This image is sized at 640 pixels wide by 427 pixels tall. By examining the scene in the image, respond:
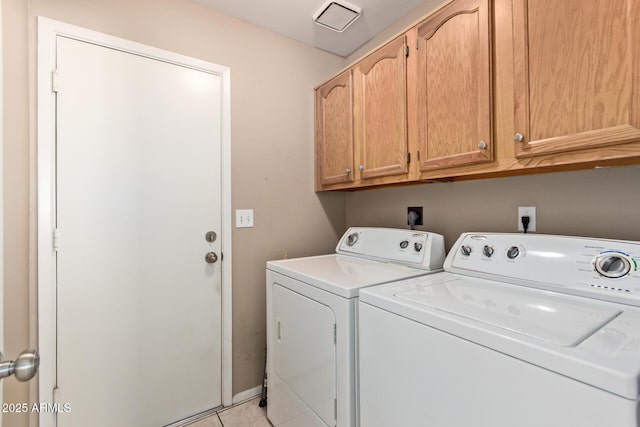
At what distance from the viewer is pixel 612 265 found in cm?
95

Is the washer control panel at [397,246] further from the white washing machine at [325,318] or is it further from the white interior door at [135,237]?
the white interior door at [135,237]

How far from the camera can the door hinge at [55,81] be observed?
1367 mm

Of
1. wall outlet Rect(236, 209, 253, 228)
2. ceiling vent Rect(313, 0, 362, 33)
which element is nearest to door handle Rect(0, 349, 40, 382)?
wall outlet Rect(236, 209, 253, 228)

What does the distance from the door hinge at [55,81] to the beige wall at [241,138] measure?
0.25ft

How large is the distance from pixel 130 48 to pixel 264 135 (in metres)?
0.85

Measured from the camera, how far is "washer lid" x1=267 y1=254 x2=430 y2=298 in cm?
117

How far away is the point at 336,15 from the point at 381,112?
2.50 ft

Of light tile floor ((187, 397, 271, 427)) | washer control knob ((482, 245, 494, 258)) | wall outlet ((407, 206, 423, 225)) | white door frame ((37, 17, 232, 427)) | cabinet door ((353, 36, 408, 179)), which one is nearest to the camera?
washer control knob ((482, 245, 494, 258))

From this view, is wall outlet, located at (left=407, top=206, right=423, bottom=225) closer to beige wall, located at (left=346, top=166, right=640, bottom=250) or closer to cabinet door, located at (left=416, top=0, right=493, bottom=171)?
beige wall, located at (left=346, top=166, right=640, bottom=250)

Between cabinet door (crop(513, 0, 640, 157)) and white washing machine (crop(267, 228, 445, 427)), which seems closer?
cabinet door (crop(513, 0, 640, 157))

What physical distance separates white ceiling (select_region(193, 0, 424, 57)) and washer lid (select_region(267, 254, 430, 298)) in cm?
157

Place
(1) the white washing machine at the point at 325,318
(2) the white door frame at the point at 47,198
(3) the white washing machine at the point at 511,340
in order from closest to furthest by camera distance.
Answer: (3) the white washing machine at the point at 511,340 < (1) the white washing machine at the point at 325,318 < (2) the white door frame at the point at 47,198

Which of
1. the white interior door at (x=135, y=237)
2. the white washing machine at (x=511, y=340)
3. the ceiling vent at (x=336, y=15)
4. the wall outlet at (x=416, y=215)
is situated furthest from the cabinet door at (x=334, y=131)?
the white washing machine at (x=511, y=340)

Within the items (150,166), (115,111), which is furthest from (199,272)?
(115,111)
